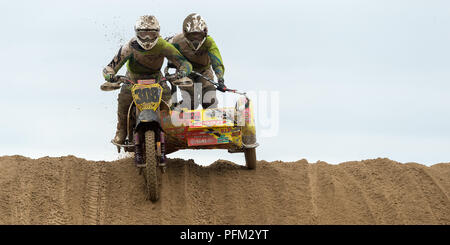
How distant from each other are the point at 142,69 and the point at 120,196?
221 cm

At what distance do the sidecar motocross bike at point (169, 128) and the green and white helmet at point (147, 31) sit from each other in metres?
0.65

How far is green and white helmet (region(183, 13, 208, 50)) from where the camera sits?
1388 cm

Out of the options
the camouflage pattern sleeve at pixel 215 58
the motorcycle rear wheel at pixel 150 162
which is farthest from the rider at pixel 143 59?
the motorcycle rear wheel at pixel 150 162

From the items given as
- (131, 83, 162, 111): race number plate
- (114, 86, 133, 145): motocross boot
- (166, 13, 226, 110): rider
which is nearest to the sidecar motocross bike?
(131, 83, 162, 111): race number plate

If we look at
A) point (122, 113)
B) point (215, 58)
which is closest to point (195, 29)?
point (215, 58)

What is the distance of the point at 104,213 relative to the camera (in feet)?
40.2

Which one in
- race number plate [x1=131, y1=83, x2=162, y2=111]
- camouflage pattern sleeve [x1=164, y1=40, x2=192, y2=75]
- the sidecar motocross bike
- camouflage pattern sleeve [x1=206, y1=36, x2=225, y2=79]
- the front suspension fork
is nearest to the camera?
the sidecar motocross bike

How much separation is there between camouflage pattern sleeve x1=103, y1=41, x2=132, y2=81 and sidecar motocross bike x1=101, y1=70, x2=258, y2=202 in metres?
0.39

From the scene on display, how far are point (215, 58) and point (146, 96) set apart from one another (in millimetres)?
2135

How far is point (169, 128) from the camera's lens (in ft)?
42.6

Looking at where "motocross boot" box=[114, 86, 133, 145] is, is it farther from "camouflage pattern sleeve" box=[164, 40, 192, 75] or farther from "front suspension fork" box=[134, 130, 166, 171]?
"front suspension fork" box=[134, 130, 166, 171]
